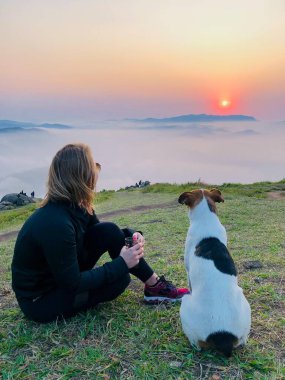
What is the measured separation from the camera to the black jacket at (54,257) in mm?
3680

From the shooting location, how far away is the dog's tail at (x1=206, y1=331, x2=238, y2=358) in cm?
343

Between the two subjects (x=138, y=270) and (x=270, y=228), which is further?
(x=270, y=228)

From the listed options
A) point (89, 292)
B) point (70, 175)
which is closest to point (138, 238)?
point (89, 292)

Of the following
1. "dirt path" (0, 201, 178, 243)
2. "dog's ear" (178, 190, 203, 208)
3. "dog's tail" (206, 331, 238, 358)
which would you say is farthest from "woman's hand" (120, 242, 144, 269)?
"dirt path" (0, 201, 178, 243)

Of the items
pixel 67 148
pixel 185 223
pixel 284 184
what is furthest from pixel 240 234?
pixel 284 184

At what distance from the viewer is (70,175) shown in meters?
3.84

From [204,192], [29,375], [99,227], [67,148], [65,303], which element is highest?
[67,148]

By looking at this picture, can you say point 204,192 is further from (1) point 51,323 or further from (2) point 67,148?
(1) point 51,323

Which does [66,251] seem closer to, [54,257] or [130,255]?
[54,257]

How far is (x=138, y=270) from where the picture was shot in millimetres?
4723

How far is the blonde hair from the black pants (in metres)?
0.69

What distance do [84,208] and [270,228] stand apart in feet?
22.3

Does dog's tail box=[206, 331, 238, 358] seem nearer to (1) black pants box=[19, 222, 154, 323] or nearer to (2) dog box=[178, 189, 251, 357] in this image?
(2) dog box=[178, 189, 251, 357]

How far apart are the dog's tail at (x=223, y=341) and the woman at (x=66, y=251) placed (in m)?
1.04
